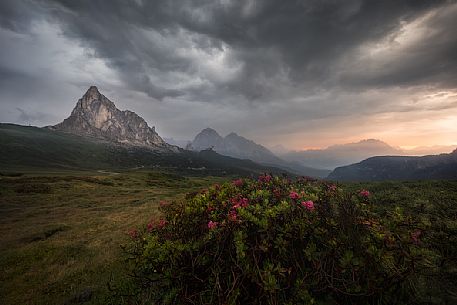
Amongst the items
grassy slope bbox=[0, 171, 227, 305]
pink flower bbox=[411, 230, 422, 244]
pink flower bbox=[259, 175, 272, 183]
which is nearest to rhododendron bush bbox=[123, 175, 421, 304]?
pink flower bbox=[411, 230, 422, 244]

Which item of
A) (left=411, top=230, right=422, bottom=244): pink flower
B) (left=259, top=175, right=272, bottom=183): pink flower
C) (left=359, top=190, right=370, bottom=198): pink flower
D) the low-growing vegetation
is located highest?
(left=259, top=175, right=272, bottom=183): pink flower

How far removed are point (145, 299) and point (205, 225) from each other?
2003 mm

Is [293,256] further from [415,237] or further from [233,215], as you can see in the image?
[415,237]

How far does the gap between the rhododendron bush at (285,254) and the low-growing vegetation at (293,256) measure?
2 cm

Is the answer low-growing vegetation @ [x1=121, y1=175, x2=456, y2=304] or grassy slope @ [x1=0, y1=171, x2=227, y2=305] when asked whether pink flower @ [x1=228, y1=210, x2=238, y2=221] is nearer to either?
low-growing vegetation @ [x1=121, y1=175, x2=456, y2=304]

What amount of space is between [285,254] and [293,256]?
6.2 inches

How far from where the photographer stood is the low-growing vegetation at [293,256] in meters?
3.98

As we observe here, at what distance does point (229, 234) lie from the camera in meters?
4.74

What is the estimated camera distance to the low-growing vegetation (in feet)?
13.1

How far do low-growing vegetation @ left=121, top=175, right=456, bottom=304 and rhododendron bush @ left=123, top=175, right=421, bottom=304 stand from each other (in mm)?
17

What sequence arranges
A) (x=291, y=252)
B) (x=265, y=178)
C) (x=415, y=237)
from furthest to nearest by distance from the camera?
(x=265, y=178) → (x=291, y=252) → (x=415, y=237)

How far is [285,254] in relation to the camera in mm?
4363

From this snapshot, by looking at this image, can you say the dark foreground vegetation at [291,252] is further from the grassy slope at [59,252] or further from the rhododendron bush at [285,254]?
the grassy slope at [59,252]

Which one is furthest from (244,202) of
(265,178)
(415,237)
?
(415,237)
